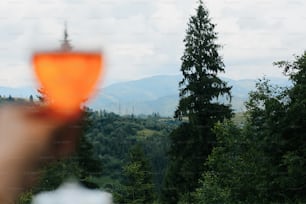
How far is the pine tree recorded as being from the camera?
21516 millimetres

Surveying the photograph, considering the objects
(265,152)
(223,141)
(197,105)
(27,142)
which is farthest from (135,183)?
(27,142)

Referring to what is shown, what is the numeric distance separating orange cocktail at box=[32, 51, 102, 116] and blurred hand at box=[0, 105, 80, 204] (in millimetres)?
104

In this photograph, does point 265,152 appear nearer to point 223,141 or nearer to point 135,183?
point 223,141

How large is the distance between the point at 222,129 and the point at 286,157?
3.56 meters

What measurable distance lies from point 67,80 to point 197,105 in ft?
65.4

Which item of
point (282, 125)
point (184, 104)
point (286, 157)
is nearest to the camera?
point (286, 157)

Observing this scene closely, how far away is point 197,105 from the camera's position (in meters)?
22.9

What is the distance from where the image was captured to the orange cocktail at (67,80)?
307 cm

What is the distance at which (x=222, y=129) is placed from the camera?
1780 centimetres

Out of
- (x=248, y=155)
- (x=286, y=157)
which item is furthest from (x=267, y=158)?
(x=286, y=157)

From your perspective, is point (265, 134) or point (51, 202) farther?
point (265, 134)

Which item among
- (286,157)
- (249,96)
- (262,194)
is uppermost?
(249,96)

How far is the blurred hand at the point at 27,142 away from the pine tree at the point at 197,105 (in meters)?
17.6

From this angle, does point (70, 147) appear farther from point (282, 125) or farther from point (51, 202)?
point (282, 125)
